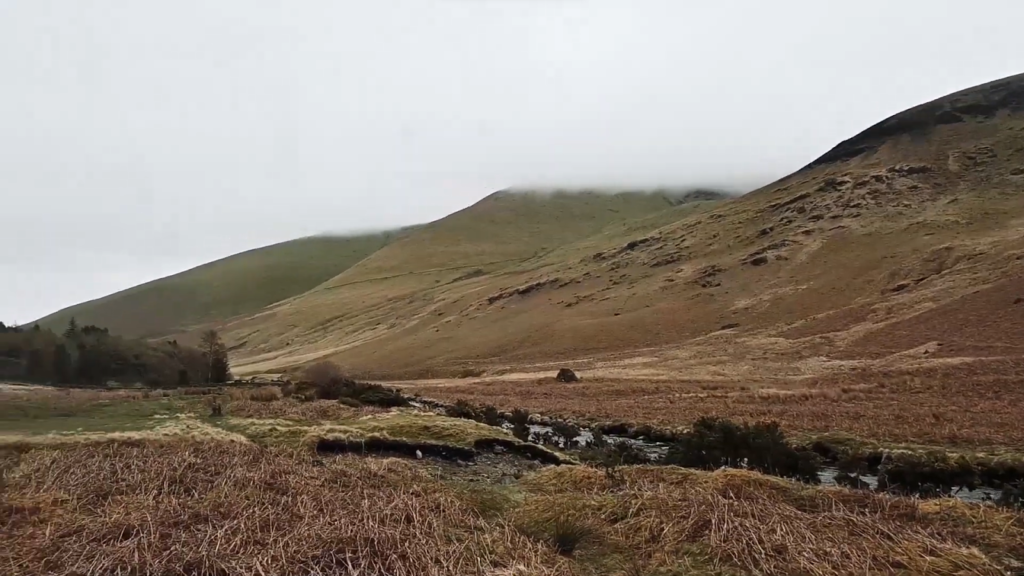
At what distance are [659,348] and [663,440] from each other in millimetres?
47858

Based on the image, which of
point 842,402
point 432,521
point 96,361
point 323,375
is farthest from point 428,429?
Result: point 96,361

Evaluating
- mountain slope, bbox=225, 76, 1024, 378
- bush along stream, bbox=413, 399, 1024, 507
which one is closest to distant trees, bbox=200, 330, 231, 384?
mountain slope, bbox=225, 76, 1024, 378

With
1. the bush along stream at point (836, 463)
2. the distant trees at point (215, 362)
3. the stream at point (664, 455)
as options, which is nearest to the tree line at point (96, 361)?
the distant trees at point (215, 362)

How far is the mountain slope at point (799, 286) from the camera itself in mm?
62188

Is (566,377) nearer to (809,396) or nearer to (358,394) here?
(358,394)

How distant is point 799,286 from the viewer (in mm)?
87750

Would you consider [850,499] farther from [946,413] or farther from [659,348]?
[659,348]

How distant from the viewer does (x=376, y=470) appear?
16688 mm

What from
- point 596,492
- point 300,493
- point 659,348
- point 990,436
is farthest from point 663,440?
point 659,348

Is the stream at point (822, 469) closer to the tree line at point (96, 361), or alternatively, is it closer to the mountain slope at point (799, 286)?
the mountain slope at point (799, 286)

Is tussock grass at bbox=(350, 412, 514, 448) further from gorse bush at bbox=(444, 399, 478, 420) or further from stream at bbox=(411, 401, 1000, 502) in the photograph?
gorse bush at bbox=(444, 399, 478, 420)

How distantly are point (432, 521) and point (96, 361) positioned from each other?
75.6 metres

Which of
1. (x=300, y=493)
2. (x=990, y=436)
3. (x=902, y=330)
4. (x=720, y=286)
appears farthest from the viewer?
(x=720, y=286)

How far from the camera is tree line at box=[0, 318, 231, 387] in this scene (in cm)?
6788
